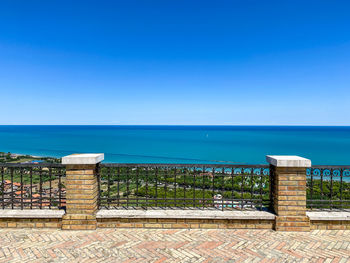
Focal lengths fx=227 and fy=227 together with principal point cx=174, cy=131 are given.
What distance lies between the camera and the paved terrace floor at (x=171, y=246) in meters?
4.09

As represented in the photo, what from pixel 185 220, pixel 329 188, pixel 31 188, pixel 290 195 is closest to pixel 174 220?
pixel 185 220

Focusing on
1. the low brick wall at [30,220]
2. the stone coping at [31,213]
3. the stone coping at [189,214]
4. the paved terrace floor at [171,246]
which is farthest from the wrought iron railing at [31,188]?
the stone coping at [189,214]

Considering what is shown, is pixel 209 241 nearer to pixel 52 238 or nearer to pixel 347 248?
pixel 347 248

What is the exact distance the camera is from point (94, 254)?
421 centimetres

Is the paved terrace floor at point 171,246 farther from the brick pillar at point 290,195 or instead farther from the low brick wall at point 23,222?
the brick pillar at point 290,195

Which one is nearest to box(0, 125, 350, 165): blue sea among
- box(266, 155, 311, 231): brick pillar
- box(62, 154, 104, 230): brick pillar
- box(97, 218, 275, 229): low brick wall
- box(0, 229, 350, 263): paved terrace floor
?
box(266, 155, 311, 231): brick pillar

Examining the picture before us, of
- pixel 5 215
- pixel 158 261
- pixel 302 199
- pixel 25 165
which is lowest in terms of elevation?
pixel 158 261

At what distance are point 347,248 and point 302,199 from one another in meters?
1.12

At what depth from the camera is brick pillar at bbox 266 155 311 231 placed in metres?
5.02

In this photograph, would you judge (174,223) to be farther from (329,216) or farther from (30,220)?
(329,216)

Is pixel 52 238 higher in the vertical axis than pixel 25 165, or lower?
lower

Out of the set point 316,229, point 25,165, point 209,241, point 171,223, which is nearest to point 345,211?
point 316,229

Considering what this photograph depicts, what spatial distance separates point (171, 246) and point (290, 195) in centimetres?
284

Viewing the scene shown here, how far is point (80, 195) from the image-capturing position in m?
5.17
